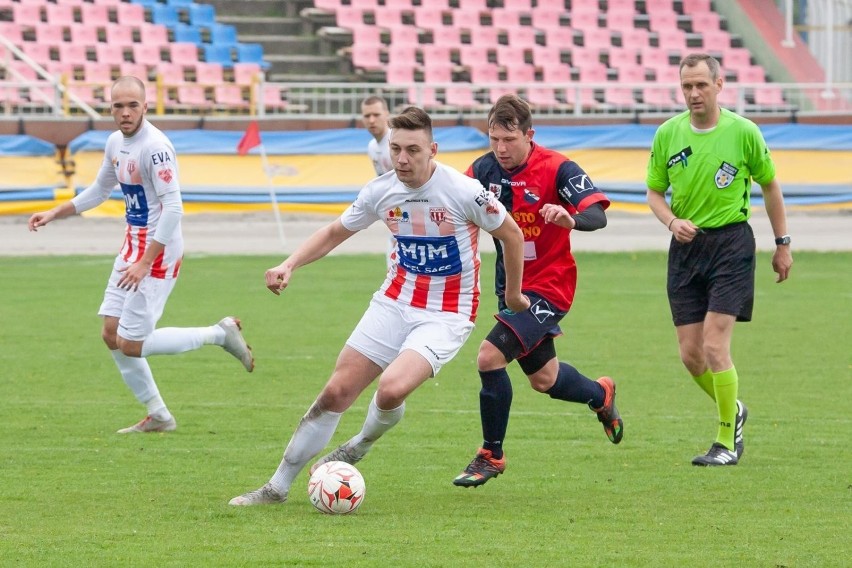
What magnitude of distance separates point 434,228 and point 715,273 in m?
1.89

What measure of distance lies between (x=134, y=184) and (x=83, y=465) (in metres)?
1.84

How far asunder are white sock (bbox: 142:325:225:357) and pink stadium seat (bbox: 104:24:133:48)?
2095 centimetres

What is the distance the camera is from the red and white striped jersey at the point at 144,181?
8.16 metres

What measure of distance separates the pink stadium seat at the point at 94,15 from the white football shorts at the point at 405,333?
24.1 metres

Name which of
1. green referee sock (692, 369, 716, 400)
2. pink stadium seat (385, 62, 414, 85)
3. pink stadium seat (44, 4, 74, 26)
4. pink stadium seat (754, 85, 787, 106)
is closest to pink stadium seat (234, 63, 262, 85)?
pink stadium seat (385, 62, 414, 85)

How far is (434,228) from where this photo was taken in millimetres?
6332

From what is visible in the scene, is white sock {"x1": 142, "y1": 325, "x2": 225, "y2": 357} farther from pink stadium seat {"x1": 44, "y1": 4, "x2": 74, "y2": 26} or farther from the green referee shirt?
pink stadium seat {"x1": 44, "y1": 4, "x2": 74, "y2": 26}

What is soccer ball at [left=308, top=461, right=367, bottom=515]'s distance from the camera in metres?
6.07

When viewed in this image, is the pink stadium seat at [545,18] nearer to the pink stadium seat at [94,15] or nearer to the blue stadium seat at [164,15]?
the blue stadium seat at [164,15]

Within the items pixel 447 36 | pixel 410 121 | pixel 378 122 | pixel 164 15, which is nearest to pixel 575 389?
pixel 410 121

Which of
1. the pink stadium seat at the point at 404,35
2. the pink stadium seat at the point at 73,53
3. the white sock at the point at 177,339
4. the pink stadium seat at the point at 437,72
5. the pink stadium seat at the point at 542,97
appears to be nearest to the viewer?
the white sock at the point at 177,339

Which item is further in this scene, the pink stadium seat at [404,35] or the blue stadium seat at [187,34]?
the pink stadium seat at [404,35]

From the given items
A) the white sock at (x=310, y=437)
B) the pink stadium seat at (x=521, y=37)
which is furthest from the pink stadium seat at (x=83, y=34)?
the white sock at (x=310, y=437)

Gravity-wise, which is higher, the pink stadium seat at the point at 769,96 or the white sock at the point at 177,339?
the white sock at the point at 177,339
